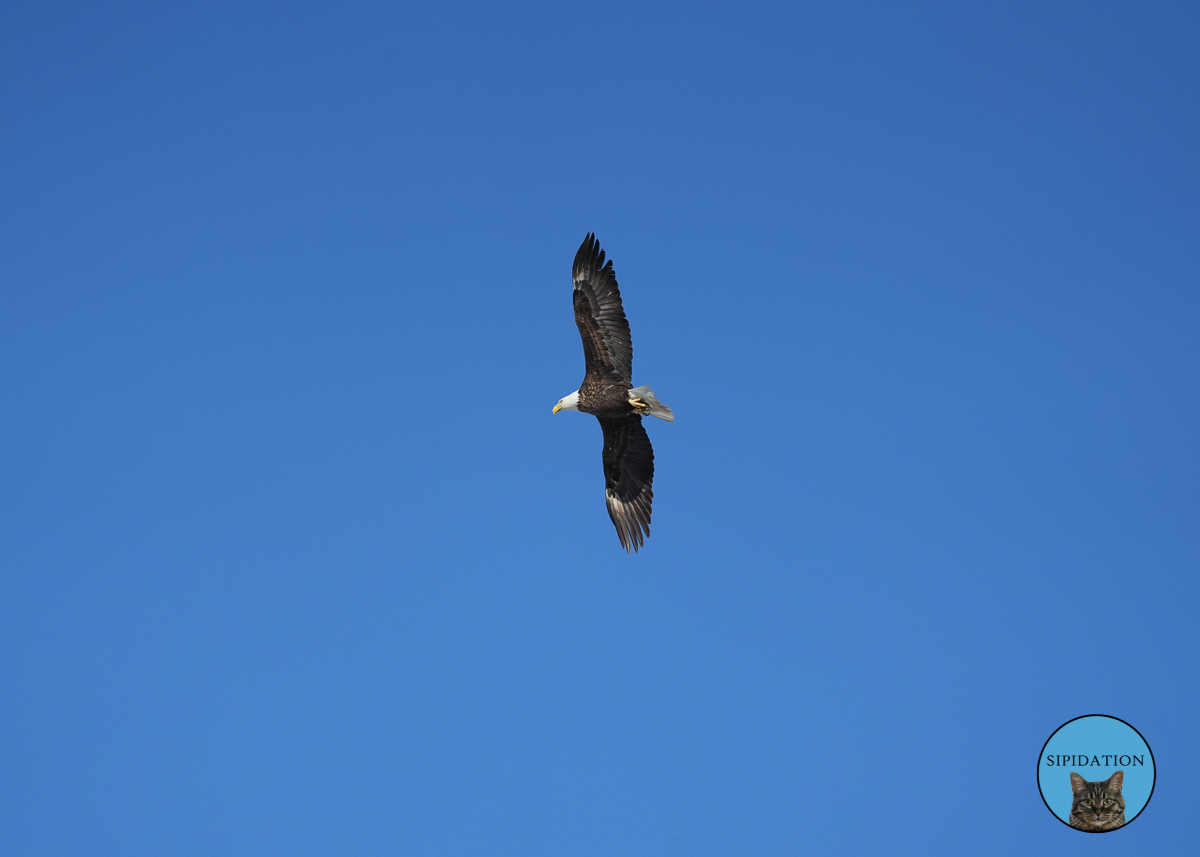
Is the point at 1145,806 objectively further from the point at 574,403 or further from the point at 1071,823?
the point at 574,403

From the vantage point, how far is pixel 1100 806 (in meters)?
13.3

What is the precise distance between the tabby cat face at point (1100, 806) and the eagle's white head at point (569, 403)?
34.3 ft

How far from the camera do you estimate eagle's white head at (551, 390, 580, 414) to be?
15.9 meters

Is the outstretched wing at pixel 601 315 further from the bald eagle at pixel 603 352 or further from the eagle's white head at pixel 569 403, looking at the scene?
the eagle's white head at pixel 569 403

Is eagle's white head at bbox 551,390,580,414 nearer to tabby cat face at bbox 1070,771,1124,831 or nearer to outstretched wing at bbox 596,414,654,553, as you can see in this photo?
outstretched wing at bbox 596,414,654,553

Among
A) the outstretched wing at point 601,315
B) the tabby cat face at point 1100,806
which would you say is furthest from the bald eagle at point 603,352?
the tabby cat face at point 1100,806

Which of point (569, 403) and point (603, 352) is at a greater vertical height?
point (603, 352)

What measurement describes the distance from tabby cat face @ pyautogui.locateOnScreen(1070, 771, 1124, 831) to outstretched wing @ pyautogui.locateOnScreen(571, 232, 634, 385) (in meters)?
10.00

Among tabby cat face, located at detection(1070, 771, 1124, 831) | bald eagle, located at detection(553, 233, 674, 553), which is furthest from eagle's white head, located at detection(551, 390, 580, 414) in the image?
tabby cat face, located at detection(1070, 771, 1124, 831)

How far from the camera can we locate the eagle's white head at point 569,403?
626 inches

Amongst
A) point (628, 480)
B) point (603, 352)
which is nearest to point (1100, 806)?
point (628, 480)

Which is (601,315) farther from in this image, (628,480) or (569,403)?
(628,480)

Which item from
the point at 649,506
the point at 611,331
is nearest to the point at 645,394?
the point at 611,331

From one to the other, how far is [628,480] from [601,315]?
3596mm
